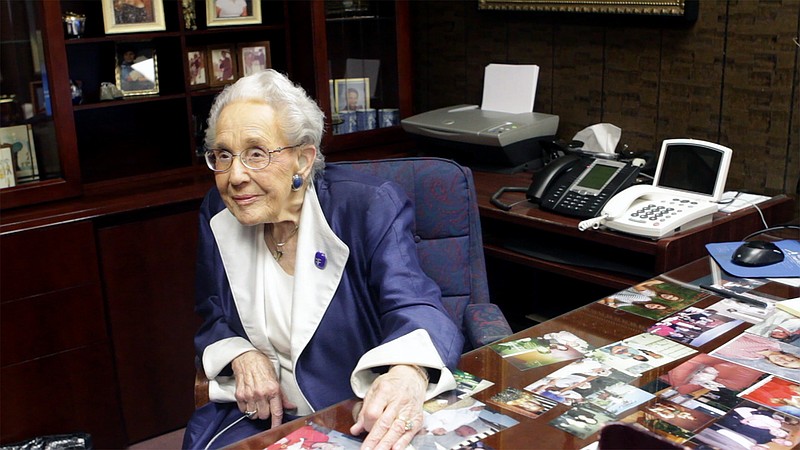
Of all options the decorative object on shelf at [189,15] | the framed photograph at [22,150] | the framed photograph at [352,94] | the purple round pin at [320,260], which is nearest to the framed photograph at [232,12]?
the decorative object on shelf at [189,15]

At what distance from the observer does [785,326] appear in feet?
5.33

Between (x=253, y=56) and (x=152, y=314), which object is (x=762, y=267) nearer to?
(x=152, y=314)

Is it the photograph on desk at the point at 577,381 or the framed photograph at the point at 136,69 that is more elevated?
the framed photograph at the point at 136,69

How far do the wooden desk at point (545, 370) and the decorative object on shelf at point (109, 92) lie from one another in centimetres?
180

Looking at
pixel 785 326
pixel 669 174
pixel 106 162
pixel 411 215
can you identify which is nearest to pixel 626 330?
pixel 785 326

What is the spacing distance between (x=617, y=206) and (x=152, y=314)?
149 centimetres

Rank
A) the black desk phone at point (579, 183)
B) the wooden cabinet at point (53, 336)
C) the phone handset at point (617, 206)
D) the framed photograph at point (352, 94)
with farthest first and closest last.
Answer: the framed photograph at point (352, 94), the wooden cabinet at point (53, 336), the black desk phone at point (579, 183), the phone handset at point (617, 206)

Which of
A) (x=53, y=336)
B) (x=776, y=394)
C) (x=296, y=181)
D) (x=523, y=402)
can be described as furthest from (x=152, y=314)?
(x=776, y=394)

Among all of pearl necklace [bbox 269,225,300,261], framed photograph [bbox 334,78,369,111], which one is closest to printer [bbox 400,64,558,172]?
framed photograph [bbox 334,78,369,111]

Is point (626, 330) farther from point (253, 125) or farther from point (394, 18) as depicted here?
point (394, 18)

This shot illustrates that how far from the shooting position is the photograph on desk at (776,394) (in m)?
1.33

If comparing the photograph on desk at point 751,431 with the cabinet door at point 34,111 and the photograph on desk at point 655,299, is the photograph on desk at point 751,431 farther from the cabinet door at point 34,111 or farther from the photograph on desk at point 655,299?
the cabinet door at point 34,111

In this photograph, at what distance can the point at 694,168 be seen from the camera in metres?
2.25

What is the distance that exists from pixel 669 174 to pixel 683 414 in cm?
110
